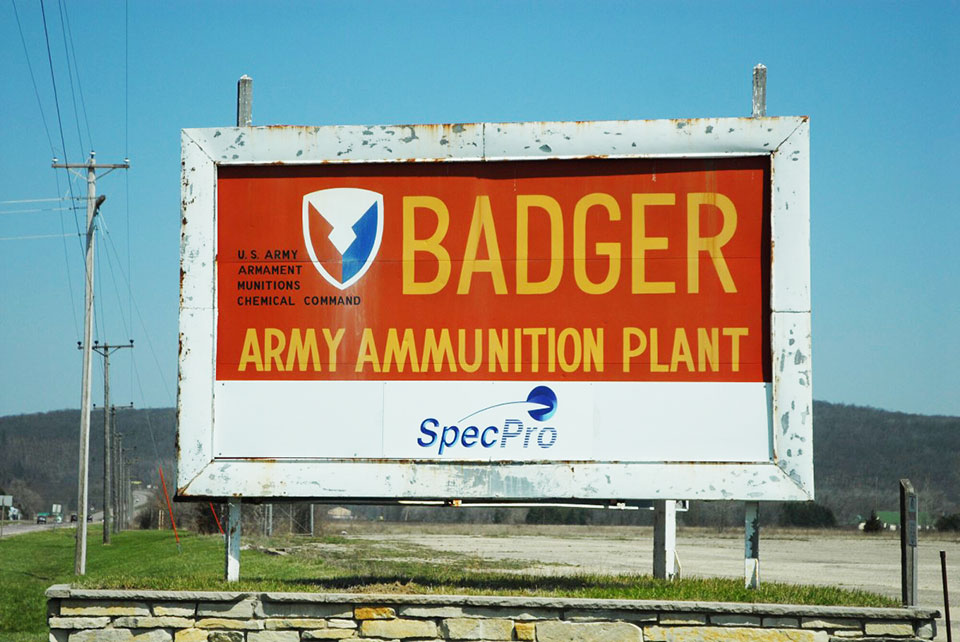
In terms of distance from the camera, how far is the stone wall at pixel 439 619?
996 cm

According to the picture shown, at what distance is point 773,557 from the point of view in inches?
1599

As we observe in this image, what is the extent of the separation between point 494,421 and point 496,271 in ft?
4.56

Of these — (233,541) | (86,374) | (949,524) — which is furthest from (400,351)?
(949,524)

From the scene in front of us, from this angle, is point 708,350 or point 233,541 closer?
point 708,350

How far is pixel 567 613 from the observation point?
10.2m

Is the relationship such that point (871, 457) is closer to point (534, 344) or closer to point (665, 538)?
point (665, 538)

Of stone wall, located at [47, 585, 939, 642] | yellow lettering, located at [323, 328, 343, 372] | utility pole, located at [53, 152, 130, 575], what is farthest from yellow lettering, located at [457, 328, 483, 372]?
utility pole, located at [53, 152, 130, 575]

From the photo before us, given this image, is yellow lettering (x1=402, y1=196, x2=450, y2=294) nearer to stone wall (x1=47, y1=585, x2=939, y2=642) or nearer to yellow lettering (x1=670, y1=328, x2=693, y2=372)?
yellow lettering (x1=670, y1=328, x2=693, y2=372)

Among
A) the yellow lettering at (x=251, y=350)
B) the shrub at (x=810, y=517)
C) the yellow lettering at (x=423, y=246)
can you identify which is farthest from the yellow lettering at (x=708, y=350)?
the shrub at (x=810, y=517)

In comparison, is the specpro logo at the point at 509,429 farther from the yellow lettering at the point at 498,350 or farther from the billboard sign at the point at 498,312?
the yellow lettering at the point at 498,350

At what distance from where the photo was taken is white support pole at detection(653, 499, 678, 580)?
38.2ft

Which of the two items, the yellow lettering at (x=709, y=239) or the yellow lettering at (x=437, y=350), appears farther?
the yellow lettering at (x=437, y=350)

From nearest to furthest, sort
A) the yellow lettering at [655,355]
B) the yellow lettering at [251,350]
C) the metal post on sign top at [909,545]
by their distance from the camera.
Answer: the metal post on sign top at [909,545]
the yellow lettering at [655,355]
the yellow lettering at [251,350]

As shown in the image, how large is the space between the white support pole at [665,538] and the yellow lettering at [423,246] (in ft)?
9.87
